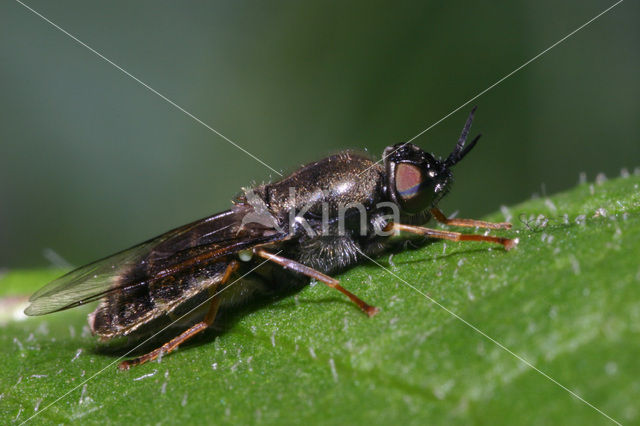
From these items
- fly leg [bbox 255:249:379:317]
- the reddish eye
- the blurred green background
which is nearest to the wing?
fly leg [bbox 255:249:379:317]

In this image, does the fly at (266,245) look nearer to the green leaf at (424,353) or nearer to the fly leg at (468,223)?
the fly leg at (468,223)

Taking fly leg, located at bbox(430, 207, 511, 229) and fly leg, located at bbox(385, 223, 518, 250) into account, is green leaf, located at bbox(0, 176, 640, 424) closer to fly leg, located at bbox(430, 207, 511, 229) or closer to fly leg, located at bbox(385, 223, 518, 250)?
fly leg, located at bbox(385, 223, 518, 250)

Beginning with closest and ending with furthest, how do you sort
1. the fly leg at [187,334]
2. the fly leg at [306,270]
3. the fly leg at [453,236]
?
the fly leg at [453,236] < the fly leg at [306,270] < the fly leg at [187,334]

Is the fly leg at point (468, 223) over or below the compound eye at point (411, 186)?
below

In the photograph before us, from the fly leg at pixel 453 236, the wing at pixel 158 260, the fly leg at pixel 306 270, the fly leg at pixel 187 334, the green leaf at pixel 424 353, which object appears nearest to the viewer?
the green leaf at pixel 424 353

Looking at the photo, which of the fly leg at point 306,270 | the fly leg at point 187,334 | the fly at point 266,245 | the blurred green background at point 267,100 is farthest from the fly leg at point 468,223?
the blurred green background at point 267,100

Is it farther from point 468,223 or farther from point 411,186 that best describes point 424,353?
point 468,223

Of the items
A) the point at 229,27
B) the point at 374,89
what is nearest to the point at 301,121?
the point at 374,89
